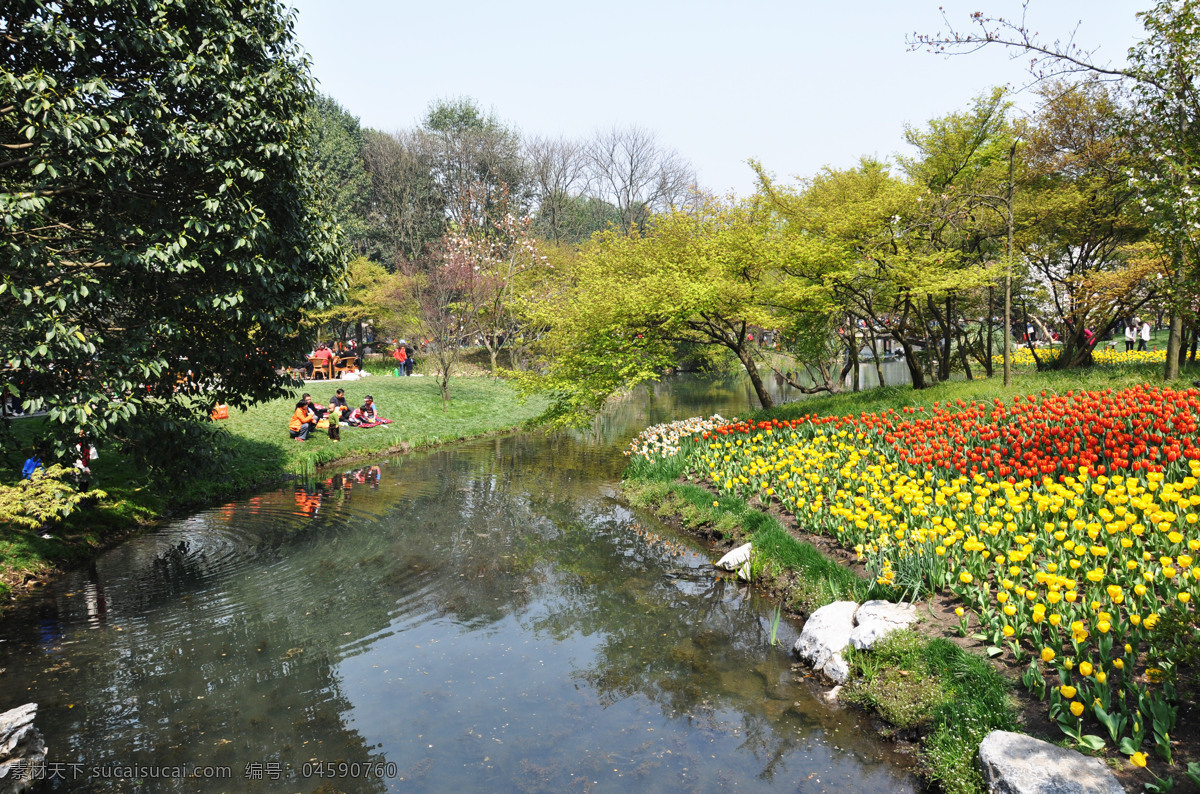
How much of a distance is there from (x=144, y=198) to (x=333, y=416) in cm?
1138

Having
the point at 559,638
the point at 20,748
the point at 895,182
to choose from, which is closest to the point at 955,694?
the point at 559,638

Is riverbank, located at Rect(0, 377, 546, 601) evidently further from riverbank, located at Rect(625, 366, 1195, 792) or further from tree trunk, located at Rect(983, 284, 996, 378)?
tree trunk, located at Rect(983, 284, 996, 378)

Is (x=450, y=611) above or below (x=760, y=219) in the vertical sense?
below

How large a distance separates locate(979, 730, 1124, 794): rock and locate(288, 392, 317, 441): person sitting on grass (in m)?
18.9

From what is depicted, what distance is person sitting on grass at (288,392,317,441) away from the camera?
1991cm

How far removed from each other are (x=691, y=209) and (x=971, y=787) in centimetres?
1668

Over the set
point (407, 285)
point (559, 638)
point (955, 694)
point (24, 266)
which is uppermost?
point (407, 285)

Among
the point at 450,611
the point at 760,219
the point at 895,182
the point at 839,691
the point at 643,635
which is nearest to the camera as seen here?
the point at 839,691

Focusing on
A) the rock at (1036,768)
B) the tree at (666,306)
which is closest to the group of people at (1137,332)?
the tree at (666,306)

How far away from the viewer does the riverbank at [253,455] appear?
10.8 m

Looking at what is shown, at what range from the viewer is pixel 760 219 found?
19.3m

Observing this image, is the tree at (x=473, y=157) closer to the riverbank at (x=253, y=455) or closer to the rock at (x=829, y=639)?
the riverbank at (x=253, y=455)

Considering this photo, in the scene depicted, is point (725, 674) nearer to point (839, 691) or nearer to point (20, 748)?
point (839, 691)

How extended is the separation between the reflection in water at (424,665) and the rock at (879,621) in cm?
78
